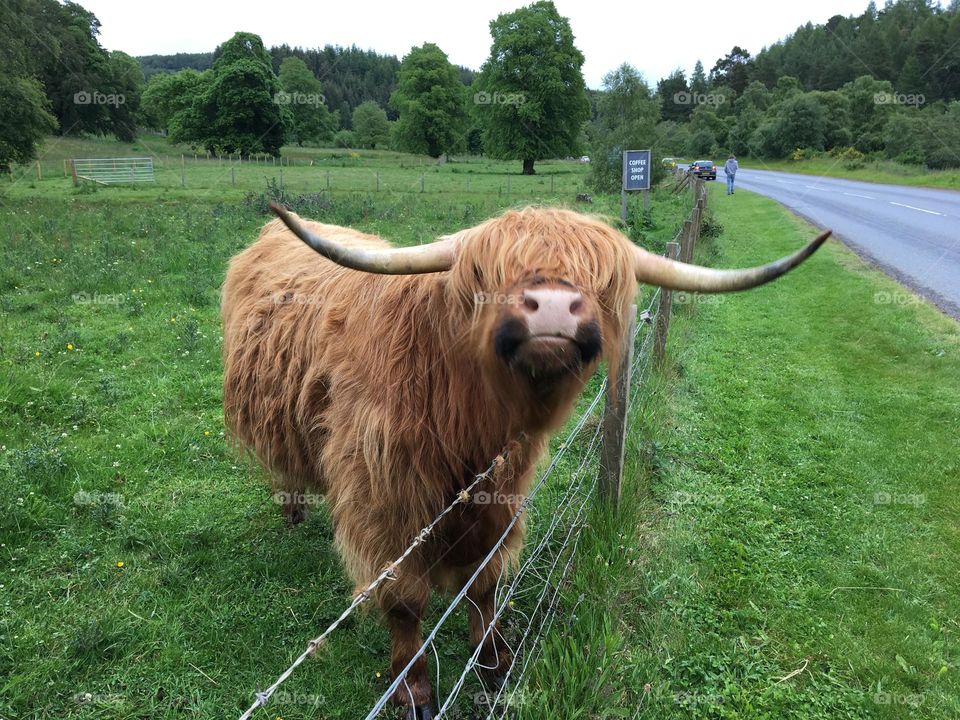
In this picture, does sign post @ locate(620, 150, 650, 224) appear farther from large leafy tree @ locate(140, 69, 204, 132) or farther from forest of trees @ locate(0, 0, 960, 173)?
large leafy tree @ locate(140, 69, 204, 132)

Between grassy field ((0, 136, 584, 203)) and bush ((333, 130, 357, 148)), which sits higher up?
bush ((333, 130, 357, 148))

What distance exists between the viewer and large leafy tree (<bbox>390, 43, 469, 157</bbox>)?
1839 inches

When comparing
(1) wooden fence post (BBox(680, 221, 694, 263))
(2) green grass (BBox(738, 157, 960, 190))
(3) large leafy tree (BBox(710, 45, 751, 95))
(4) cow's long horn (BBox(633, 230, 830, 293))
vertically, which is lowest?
(1) wooden fence post (BBox(680, 221, 694, 263))

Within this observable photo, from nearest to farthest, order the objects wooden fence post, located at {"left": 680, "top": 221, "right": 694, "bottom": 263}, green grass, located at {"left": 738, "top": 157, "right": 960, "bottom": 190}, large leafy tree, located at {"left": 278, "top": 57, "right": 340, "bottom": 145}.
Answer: wooden fence post, located at {"left": 680, "top": 221, "right": 694, "bottom": 263}
green grass, located at {"left": 738, "top": 157, "right": 960, "bottom": 190}
large leafy tree, located at {"left": 278, "top": 57, "right": 340, "bottom": 145}

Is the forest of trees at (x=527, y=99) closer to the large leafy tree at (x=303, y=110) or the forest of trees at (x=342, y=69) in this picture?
the large leafy tree at (x=303, y=110)

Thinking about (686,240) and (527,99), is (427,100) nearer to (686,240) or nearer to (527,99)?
(527,99)

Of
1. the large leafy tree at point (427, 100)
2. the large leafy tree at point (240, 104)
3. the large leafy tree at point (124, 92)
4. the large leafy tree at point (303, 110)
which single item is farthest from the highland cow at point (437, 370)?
the large leafy tree at point (427, 100)

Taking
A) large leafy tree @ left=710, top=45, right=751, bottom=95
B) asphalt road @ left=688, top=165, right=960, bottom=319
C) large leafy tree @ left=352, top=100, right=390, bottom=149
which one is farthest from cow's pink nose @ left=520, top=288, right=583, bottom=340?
large leafy tree @ left=710, top=45, right=751, bottom=95

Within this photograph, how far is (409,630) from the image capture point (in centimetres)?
275

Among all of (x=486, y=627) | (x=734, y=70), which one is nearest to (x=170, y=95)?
(x=486, y=627)

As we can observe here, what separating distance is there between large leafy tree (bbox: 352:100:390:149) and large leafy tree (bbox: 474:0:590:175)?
21.1 metres

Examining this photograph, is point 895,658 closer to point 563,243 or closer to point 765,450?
point 765,450

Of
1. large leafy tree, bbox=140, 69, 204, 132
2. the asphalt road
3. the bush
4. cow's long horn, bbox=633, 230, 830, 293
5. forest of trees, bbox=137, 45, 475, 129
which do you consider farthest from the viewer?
forest of trees, bbox=137, 45, 475, 129

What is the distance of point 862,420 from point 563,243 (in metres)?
5.45
